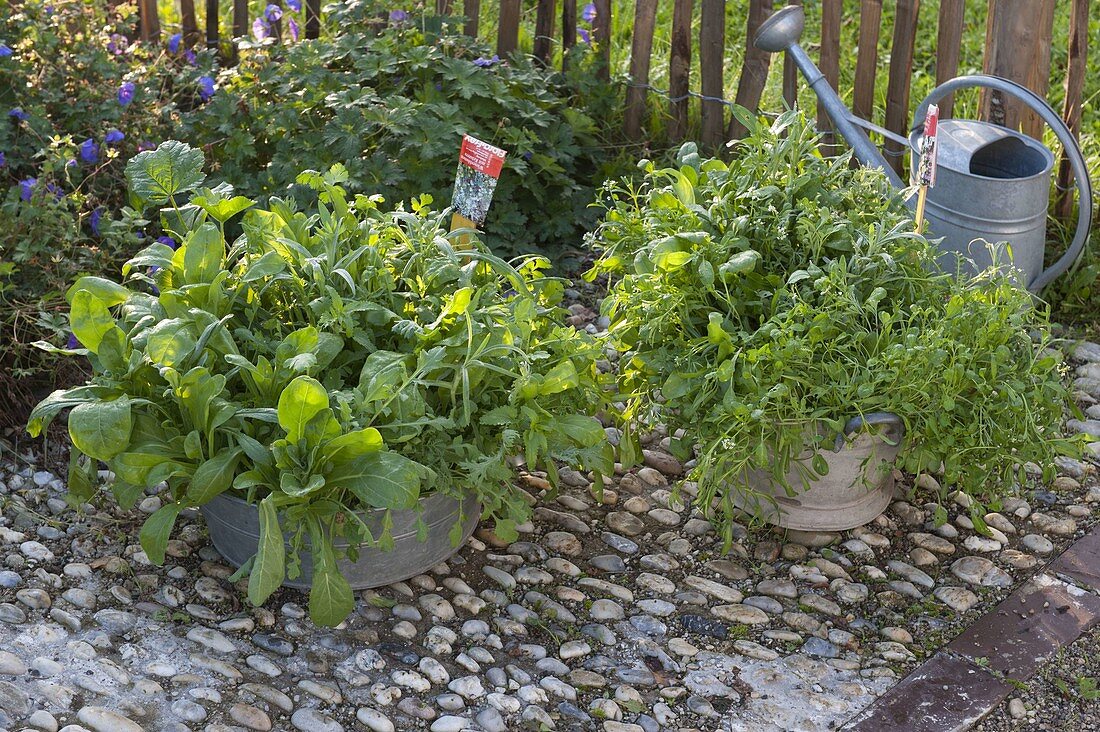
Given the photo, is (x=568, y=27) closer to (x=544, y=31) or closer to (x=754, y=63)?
(x=544, y=31)

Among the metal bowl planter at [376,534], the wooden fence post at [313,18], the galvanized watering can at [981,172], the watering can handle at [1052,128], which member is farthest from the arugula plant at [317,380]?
the wooden fence post at [313,18]

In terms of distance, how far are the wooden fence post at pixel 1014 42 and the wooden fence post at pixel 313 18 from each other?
7.75 ft

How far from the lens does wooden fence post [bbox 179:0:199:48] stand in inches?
177

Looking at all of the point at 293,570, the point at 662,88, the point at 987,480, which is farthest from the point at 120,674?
the point at 662,88

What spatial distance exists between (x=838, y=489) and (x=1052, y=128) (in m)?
1.34

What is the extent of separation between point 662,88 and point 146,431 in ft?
10.1

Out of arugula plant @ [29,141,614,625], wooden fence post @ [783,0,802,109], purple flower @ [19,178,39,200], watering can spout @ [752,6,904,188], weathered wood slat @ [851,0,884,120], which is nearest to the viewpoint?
arugula plant @ [29,141,614,625]

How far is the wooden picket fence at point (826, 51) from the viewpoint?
3553 millimetres

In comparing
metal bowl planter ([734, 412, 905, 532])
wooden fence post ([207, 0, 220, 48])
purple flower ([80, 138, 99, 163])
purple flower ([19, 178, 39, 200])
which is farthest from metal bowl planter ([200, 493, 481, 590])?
wooden fence post ([207, 0, 220, 48])

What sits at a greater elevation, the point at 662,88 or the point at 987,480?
the point at 662,88

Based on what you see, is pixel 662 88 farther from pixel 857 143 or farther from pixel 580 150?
pixel 857 143

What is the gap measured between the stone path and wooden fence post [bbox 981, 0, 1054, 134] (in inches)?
54.7

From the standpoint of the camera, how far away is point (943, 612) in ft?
8.26

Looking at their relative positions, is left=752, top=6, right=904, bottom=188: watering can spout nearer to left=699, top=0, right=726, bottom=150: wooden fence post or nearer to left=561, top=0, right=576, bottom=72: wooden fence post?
left=699, top=0, right=726, bottom=150: wooden fence post
